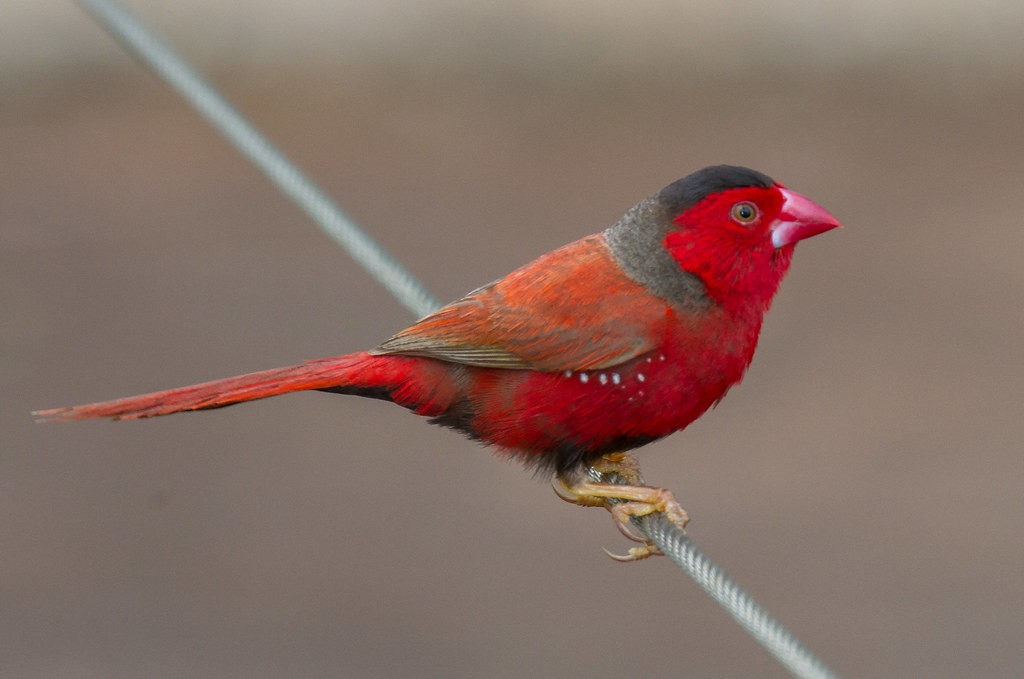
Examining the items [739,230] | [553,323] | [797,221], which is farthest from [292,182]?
[797,221]

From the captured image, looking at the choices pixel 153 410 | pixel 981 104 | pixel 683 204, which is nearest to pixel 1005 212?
pixel 981 104

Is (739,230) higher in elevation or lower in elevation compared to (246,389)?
higher

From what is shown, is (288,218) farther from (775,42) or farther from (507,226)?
(775,42)

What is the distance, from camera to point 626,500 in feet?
15.5

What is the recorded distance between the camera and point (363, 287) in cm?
1118

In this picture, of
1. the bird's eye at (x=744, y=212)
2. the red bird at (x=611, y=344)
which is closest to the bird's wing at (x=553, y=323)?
the red bird at (x=611, y=344)

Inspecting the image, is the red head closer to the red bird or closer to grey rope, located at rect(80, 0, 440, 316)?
the red bird

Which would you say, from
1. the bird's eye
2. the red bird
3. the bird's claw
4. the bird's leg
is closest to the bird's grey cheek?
the red bird

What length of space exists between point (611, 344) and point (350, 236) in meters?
0.79

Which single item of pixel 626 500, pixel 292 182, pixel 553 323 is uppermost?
pixel 292 182

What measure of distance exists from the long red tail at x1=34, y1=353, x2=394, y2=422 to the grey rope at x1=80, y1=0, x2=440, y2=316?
0.79 ft

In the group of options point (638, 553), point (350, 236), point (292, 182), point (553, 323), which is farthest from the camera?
point (638, 553)

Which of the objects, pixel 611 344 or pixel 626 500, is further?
pixel 626 500

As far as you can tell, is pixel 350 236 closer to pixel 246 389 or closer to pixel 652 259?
pixel 246 389
